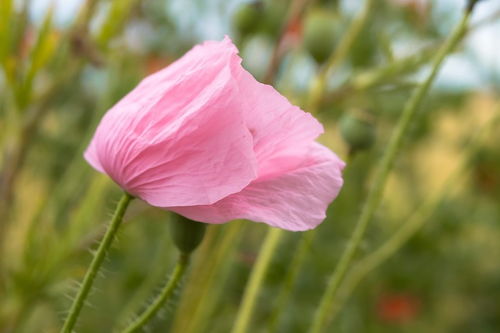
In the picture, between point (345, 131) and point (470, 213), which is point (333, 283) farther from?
point (470, 213)

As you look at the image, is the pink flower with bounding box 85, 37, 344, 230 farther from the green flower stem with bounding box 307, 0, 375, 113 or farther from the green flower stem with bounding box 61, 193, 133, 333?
the green flower stem with bounding box 307, 0, 375, 113

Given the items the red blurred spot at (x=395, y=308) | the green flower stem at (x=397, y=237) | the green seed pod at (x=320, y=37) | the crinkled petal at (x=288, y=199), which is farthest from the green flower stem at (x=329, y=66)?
the red blurred spot at (x=395, y=308)

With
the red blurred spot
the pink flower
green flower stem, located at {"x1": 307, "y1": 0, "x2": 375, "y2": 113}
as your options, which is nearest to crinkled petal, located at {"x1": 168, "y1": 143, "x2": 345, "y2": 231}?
the pink flower

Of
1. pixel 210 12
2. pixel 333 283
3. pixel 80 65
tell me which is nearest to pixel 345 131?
pixel 333 283

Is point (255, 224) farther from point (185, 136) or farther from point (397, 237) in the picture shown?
point (185, 136)

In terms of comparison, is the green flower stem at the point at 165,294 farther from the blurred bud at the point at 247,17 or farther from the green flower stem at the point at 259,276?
the blurred bud at the point at 247,17

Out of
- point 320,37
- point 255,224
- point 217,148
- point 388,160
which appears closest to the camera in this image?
point 217,148

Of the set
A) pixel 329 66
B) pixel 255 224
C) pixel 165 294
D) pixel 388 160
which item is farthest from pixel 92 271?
pixel 255 224
